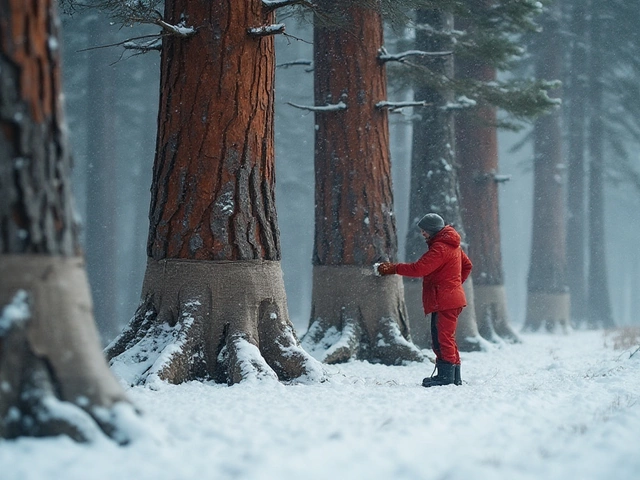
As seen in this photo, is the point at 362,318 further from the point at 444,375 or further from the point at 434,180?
the point at 434,180

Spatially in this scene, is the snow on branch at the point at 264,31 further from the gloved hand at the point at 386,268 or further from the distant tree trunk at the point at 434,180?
the distant tree trunk at the point at 434,180

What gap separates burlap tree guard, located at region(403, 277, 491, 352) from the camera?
11.2 meters

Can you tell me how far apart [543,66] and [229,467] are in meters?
20.2

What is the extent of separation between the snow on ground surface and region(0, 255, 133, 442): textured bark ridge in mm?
98

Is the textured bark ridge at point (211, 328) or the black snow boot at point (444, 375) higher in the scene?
the textured bark ridge at point (211, 328)

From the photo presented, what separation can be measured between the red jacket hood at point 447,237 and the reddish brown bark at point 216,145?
1.51 metres

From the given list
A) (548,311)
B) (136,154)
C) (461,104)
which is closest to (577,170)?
(548,311)

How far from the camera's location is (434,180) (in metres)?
11.4

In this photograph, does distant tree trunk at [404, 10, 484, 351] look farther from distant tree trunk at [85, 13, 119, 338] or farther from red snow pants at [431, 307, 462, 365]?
distant tree trunk at [85, 13, 119, 338]

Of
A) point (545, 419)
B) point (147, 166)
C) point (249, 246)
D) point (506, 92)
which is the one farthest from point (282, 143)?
point (545, 419)

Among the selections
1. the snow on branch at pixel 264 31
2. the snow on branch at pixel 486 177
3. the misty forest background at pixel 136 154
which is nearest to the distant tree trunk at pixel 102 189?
the misty forest background at pixel 136 154

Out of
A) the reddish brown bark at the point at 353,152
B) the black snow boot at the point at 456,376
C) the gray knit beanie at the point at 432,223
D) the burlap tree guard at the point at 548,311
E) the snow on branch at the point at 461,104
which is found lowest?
the burlap tree guard at the point at 548,311

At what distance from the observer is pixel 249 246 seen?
5.72m

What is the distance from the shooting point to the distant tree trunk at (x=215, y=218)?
5.62 meters
